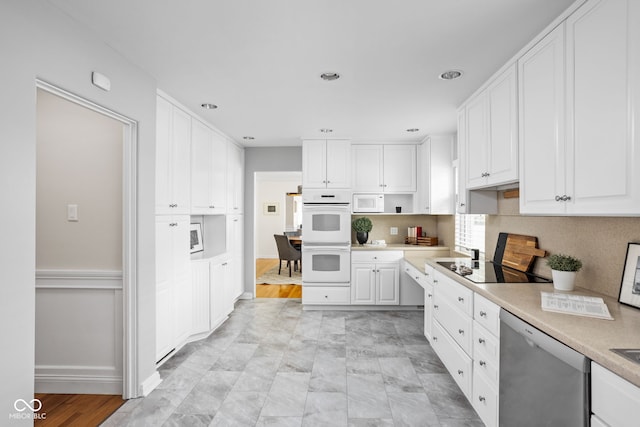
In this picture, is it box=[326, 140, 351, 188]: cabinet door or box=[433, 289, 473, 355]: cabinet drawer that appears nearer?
box=[433, 289, 473, 355]: cabinet drawer

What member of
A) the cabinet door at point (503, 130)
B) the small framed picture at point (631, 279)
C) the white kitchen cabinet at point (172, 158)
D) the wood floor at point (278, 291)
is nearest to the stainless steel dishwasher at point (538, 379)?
the small framed picture at point (631, 279)

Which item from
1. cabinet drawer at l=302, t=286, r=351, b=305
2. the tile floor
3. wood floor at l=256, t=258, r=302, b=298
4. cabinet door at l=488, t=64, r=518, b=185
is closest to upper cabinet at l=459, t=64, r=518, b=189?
cabinet door at l=488, t=64, r=518, b=185

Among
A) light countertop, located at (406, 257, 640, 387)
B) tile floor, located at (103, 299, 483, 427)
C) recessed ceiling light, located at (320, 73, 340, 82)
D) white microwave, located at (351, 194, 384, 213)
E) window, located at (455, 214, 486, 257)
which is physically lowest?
tile floor, located at (103, 299, 483, 427)

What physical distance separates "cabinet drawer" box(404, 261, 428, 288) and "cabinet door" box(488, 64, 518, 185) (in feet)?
4.75

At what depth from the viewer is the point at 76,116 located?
255 centimetres

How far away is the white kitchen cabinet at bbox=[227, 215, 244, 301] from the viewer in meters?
4.54

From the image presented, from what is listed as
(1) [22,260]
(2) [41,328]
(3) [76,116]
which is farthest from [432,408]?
(3) [76,116]

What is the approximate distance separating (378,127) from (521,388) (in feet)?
10.3

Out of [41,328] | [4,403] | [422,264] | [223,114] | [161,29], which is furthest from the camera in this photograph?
[422,264]

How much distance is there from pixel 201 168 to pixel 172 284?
4.24 ft

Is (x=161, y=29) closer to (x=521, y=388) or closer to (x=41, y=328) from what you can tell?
(x=41, y=328)

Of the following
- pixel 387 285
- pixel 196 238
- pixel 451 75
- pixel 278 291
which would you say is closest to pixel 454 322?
pixel 451 75

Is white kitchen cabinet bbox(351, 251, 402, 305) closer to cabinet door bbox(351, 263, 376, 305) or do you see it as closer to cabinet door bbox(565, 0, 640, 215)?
cabinet door bbox(351, 263, 376, 305)

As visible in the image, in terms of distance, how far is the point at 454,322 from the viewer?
2.55m
